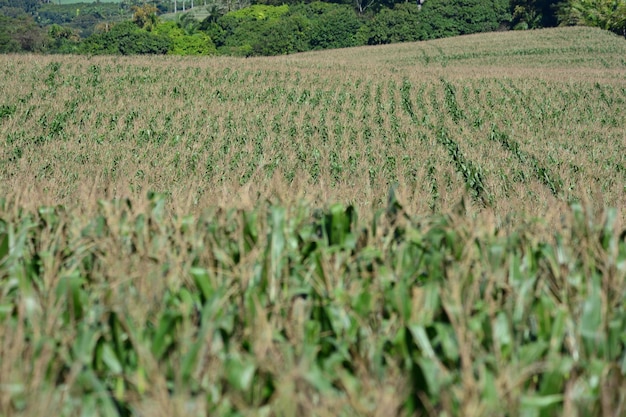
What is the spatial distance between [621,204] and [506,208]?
6.87ft

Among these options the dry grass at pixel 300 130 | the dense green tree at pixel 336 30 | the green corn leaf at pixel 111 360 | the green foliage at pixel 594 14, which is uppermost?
the green corn leaf at pixel 111 360

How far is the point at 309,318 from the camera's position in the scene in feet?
8.27

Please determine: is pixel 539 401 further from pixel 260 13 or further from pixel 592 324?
pixel 260 13

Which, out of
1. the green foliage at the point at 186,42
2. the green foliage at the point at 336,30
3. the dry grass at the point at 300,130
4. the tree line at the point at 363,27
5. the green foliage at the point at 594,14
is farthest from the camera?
the green foliage at the point at 186,42

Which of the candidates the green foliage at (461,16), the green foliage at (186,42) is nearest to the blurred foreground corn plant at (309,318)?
the green foliage at (461,16)

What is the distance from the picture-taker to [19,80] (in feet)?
81.8

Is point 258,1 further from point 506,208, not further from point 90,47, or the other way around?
point 506,208

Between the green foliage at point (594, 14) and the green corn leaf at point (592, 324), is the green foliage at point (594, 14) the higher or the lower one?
the lower one

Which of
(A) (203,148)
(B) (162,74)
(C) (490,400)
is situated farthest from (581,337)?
(B) (162,74)

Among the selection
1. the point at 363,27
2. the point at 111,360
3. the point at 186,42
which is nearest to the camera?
the point at 111,360

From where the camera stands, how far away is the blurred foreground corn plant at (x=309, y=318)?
6.31ft

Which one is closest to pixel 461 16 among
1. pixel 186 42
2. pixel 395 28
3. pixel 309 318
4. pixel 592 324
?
pixel 395 28

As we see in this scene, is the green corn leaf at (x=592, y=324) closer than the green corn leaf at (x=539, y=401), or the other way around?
the green corn leaf at (x=539, y=401)

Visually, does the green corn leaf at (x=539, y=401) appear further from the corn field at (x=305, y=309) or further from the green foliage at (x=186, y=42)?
the green foliage at (x=186, y=42)
